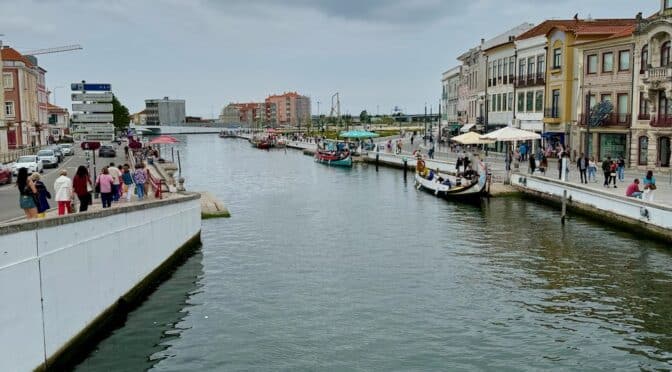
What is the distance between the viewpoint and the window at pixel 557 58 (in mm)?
55781

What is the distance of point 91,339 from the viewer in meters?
15.0

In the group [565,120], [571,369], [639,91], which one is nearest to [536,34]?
[565,120]

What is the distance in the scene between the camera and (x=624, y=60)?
46.8 meters

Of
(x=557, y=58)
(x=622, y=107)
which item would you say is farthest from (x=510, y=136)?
(x=557, y=58)

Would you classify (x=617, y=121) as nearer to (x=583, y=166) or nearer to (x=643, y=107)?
(x=643, y=107)

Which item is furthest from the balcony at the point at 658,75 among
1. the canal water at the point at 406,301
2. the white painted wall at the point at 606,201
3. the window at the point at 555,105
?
the canal water at the point at 406,301

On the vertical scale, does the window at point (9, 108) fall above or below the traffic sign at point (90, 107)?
above

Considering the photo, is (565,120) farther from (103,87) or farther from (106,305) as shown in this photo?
(106,305)

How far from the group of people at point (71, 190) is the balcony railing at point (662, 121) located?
32.6 meters

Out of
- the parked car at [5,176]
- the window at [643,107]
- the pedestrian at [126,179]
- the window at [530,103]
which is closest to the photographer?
the pedestrian at [126,179]

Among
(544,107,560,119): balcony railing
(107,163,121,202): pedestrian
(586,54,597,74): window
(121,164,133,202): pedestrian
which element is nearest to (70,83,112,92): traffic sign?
(107,163,121,202): pedestrian

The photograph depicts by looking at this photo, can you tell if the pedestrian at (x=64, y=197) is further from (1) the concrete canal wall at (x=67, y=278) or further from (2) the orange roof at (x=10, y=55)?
(2) the orange roof at (x=10, y=55)

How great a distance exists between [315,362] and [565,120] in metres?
46.6

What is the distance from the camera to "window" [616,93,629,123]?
46531 millimetres
